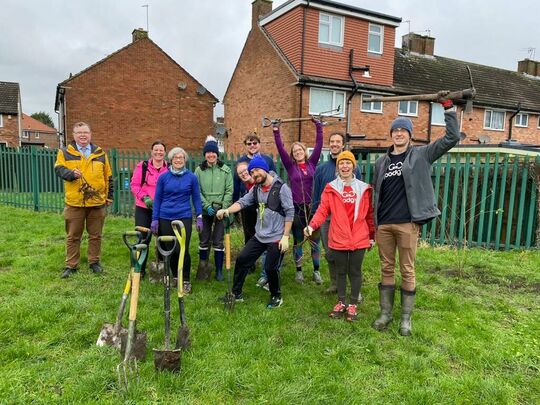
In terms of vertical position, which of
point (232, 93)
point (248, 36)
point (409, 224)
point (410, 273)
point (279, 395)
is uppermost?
point (248, 36)

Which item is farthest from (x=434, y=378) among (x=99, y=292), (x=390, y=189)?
(x=99, y=292)

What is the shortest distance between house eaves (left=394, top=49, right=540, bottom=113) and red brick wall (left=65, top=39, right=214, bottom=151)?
38.6 feet

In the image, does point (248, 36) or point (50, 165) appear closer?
point (50, 165)

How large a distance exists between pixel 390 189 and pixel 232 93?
22.6 m

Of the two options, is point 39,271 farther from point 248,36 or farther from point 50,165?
point 248,36

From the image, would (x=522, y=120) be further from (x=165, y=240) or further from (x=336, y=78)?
(x=165, y=240)

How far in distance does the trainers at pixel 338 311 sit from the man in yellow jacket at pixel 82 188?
341 centimetres

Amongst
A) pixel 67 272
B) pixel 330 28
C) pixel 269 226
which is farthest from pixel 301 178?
pixel 330 28

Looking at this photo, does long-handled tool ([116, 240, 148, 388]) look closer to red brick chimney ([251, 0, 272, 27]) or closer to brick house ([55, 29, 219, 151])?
brick house ([55, 29, 219, 151])

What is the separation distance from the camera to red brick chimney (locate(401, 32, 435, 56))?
25891mm

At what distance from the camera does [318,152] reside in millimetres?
5559

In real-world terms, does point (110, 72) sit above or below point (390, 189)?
above

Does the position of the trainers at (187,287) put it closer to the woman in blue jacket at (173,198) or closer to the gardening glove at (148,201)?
the woman in blue jacket at (173,198)

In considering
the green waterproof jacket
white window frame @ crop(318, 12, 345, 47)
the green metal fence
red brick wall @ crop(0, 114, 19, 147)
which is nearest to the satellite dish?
white window frame @ crop(318, 12, 345, 47)
